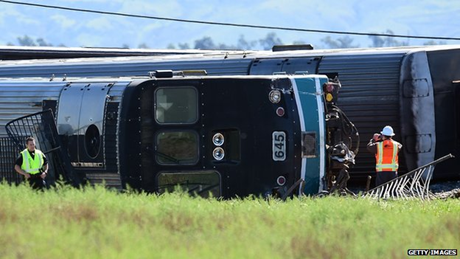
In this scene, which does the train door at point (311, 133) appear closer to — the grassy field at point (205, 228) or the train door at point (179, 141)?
the train door at point (179, 141)

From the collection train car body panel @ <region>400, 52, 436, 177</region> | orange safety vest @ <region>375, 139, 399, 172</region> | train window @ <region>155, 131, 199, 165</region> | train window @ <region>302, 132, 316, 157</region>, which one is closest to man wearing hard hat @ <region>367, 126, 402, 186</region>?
orange safety vest @ <region>375, 139, 399, 172</region>

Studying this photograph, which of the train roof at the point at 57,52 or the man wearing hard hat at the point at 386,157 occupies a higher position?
the train roof at the point at 57,52

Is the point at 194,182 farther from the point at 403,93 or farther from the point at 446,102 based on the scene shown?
the point at 446,102

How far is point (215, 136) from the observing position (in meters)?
15.6

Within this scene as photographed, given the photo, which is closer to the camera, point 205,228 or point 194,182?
point 205,228

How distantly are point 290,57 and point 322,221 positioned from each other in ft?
32.1

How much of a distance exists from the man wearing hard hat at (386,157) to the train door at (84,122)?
5009 mm

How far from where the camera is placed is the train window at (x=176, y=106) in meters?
15.6

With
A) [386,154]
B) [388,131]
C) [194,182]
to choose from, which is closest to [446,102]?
[388,131]

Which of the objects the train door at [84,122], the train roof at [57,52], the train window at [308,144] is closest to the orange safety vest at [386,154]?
the train window at [308,144]

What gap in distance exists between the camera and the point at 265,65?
20.9 metres

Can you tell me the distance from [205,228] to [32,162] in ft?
19.5

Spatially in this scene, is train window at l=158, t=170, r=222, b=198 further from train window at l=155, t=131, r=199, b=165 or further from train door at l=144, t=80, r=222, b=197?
train window at l=155, t=131, r=199, b=165

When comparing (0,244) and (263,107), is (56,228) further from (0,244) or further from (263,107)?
(263,107)
